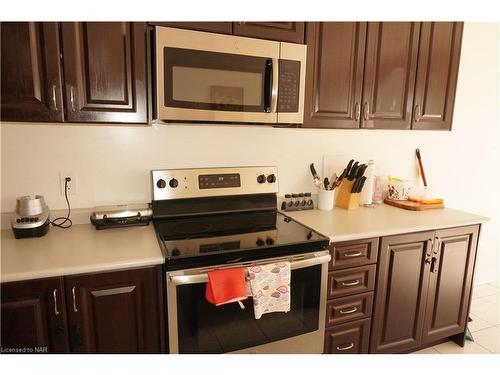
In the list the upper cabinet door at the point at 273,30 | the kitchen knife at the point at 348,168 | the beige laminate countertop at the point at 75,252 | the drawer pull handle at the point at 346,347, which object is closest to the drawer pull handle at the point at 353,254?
the drawer pull handle at the point at 346,347

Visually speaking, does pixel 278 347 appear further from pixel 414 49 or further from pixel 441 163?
pixel 441 163

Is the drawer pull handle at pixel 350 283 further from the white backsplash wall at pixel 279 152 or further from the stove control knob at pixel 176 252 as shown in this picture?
the stove control knob at pixel 176 252

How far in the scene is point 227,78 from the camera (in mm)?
1482

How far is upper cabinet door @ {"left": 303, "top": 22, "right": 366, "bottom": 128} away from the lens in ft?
5.56

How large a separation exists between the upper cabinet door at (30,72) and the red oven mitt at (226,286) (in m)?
0.93

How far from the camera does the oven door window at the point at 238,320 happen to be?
4.32ft

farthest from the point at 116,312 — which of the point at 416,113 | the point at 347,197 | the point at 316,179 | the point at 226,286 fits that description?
the point at 416,113

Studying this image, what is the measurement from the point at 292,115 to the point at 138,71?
747 mm

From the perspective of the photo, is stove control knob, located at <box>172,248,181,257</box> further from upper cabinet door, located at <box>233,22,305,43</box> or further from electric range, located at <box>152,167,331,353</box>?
upper cabinet door, located at <box>233,22,305,43</box>

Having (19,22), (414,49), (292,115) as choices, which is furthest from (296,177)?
(19,22)

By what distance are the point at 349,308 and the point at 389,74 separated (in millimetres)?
1332

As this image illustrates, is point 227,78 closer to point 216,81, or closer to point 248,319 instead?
point 216,81

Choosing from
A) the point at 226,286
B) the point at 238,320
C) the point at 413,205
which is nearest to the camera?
the point at 226,286

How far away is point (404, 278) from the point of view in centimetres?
177
